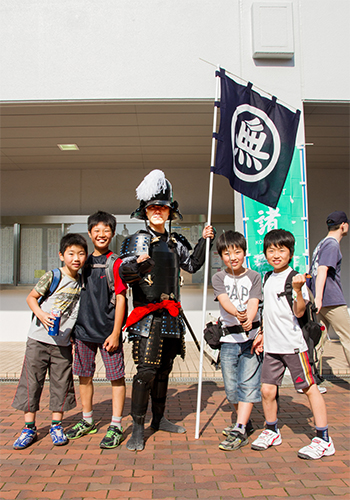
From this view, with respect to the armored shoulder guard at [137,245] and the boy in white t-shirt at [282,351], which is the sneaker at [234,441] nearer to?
the boy in white t-shirt at [282,351]

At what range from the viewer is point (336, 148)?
26.4 feet

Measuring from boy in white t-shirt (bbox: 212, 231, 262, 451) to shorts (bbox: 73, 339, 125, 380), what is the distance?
0.89m

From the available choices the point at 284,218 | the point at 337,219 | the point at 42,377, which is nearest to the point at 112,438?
the point at 42,377

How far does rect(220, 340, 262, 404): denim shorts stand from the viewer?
3.29 metres

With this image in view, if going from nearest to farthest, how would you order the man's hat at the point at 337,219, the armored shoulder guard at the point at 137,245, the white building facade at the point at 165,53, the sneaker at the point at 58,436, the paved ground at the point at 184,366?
the sneaker at the point at 58,436
the armored shoulder guard at the point at 137,245
the man's hat at the point at 337,219
the paved ground at the point at 184,366
the white building facade at the point at 165,53

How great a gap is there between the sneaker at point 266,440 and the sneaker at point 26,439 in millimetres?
1805

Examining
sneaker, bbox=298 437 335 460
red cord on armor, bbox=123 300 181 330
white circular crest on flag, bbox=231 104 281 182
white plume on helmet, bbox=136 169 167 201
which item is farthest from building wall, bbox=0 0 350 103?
sneaker, bbox=298 437 335 460

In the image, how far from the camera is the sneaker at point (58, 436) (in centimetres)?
321

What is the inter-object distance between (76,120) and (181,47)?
207 centimetres

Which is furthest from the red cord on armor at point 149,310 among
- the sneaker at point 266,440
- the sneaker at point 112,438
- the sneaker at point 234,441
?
the sneaker at point 266,440

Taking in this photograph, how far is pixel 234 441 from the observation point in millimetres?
3139

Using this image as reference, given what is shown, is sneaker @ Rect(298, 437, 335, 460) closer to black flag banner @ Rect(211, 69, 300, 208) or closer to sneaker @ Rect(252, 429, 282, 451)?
sneaker @ Rect(252, 429, 282, 451)

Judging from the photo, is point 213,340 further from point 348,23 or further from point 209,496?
point 348,23

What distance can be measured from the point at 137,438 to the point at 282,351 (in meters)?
1.36
